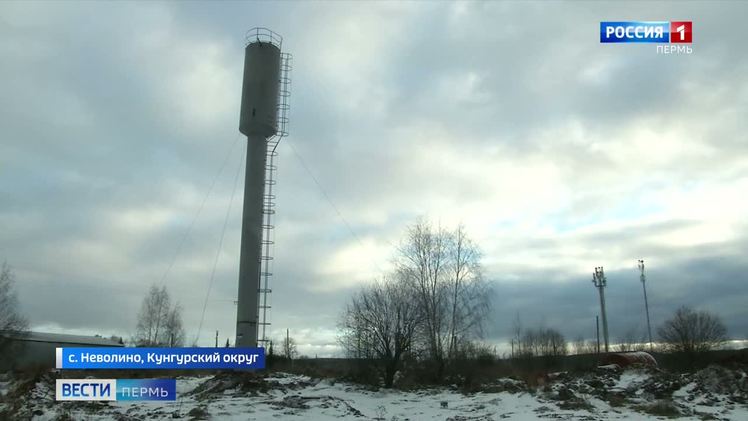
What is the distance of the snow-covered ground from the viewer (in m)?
19.0

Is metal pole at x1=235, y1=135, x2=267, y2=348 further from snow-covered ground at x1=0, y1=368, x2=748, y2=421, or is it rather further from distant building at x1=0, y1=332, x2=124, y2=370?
distant building at x1=0, y1=332, x2=124, y2=370

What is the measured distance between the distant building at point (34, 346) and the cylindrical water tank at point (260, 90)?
2052 centimetres

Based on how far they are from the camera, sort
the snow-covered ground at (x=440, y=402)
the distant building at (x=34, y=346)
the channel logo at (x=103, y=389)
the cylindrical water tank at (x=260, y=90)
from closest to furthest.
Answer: the channel logo at (x=103, y=389) < the snow-covered ground at (x=440, y=402) < the cylindrical water tank at (x=260, y=90) < the distant building at (x=34, y=346)

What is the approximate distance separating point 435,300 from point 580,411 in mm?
18145

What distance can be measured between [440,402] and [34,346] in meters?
58.1

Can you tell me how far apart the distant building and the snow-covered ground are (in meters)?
18.1

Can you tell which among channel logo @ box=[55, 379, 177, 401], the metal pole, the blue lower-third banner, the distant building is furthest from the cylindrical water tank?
the distant building

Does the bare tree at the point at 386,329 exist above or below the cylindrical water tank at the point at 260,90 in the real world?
below

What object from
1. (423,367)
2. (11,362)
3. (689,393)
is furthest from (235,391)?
(11,362)

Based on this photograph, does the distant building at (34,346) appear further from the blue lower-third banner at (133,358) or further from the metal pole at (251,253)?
the blue lower-third banner at (133,358)

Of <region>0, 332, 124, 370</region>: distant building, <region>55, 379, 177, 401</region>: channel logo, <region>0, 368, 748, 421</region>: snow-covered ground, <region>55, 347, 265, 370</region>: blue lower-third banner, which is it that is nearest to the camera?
<region>55, 347, 265, 370</region>: blue lower-third banner

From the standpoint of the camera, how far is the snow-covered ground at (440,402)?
62.2 ft

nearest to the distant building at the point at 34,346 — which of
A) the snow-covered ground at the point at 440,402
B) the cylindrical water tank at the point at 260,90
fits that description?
the snow-covered ground at the point at 440,402

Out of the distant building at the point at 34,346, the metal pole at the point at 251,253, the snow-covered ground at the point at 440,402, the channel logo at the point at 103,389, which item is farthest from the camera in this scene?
the distant building at the point at 34,346
